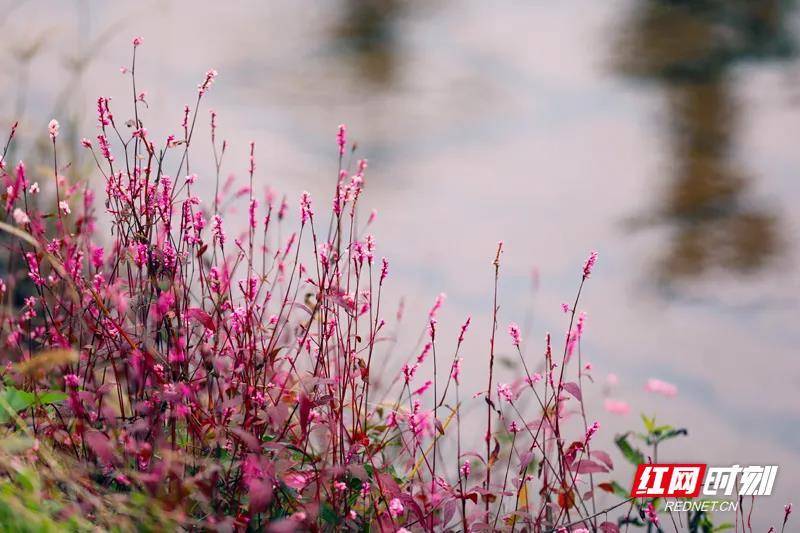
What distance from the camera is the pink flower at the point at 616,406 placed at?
4.27 m

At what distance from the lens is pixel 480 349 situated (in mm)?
5125

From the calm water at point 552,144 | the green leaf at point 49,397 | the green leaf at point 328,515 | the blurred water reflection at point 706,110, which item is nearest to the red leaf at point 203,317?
the green leaf at point 49,397

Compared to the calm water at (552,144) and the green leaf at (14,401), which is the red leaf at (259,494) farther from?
the calm water at (552,144)

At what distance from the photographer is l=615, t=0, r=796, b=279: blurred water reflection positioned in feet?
19.7

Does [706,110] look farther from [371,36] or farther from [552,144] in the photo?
A: [371,36]

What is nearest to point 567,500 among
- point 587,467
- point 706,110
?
point 587,467

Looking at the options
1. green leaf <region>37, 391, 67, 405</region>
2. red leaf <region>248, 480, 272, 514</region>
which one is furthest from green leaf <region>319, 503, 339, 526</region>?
green leaf <region>37, 391, 67, 405</region>

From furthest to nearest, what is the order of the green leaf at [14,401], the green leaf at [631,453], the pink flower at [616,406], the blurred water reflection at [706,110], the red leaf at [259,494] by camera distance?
1. the blurred water reflection at [706,110]
2. the pink flower at [616,406]
3. the green leaf at [631,453]
4. the green leaf at [14,401]
5. the red leaf at [259,494]

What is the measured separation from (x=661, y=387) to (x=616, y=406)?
0.21 metres

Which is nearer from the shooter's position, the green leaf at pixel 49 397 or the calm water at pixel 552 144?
the green leaf at pixel 49 397

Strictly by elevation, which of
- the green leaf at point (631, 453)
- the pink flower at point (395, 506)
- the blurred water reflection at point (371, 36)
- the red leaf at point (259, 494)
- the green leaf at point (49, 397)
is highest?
the blurred water reflection at point (371, 36)

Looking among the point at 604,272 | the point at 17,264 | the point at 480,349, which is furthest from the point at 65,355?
the point at 604,272

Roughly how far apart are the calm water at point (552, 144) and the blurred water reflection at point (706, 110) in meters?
0.02

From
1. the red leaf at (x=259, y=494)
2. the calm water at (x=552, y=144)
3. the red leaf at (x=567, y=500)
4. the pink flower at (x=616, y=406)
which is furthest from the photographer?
the calm water at (x=552, y=144)
